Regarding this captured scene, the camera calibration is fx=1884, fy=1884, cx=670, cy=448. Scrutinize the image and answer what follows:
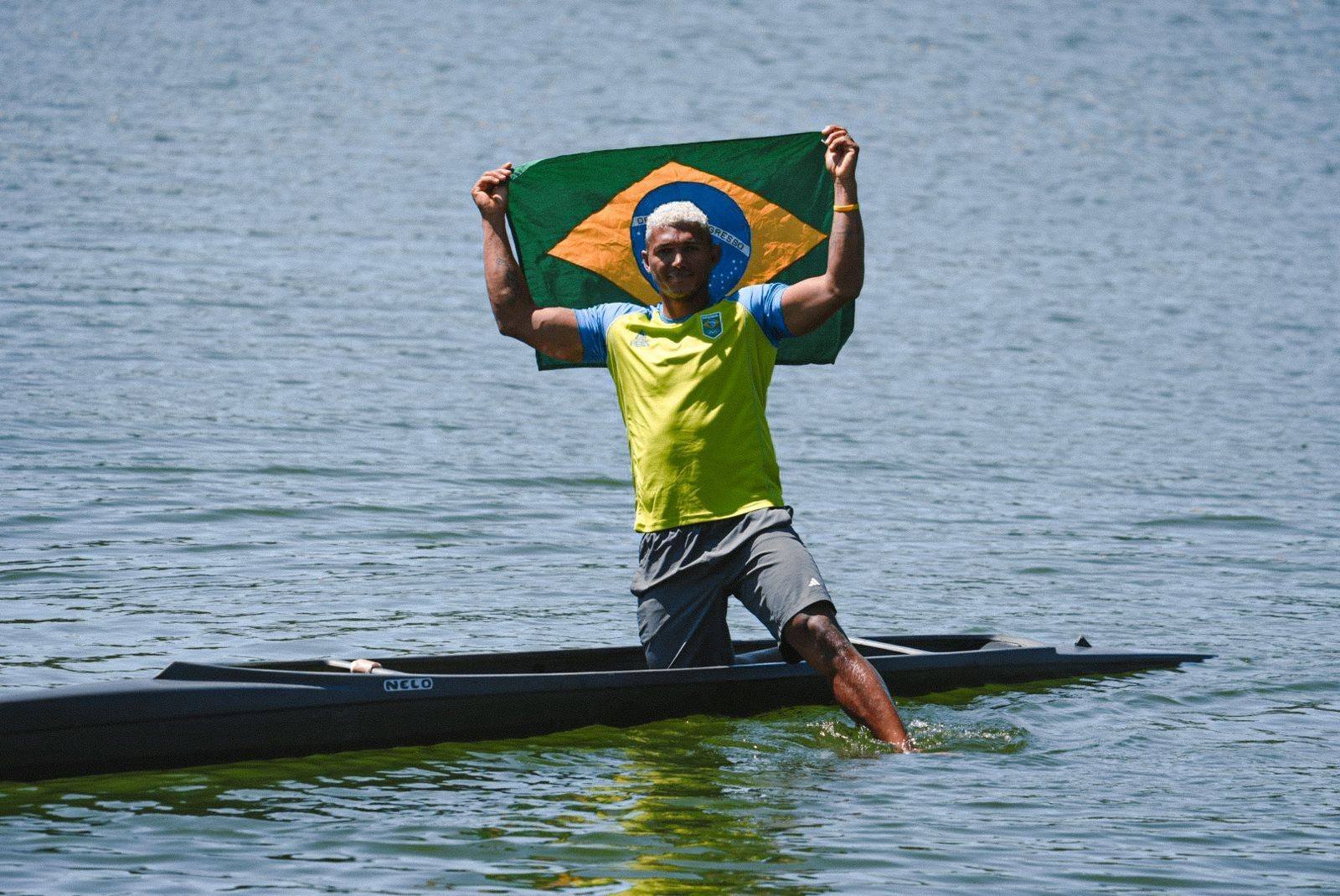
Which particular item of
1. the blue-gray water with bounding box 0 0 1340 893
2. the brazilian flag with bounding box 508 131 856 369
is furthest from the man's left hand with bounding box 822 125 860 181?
the blue-gray water with bounding box 0 0 1340 893

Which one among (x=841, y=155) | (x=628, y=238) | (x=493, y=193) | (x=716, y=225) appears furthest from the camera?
(x=628, y=238)

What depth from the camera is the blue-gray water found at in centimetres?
677

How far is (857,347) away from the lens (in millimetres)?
19703

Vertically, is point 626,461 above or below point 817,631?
above

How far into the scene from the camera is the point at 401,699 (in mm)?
7371

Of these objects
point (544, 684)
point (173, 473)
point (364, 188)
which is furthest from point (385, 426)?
point (364, 188)

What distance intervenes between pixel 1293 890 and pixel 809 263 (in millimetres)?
3375

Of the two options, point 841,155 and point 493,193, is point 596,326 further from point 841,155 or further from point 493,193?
point 841,155

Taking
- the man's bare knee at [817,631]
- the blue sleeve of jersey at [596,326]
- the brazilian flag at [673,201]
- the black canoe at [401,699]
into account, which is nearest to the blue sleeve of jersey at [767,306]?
the blue sleeve of jersey at [596,326]

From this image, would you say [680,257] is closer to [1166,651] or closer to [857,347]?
[1166,651]

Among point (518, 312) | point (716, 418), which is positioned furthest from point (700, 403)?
point (518, 312)

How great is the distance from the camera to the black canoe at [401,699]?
6824mm

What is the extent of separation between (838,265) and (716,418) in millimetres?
739

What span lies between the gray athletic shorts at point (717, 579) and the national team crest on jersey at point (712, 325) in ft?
2.37
